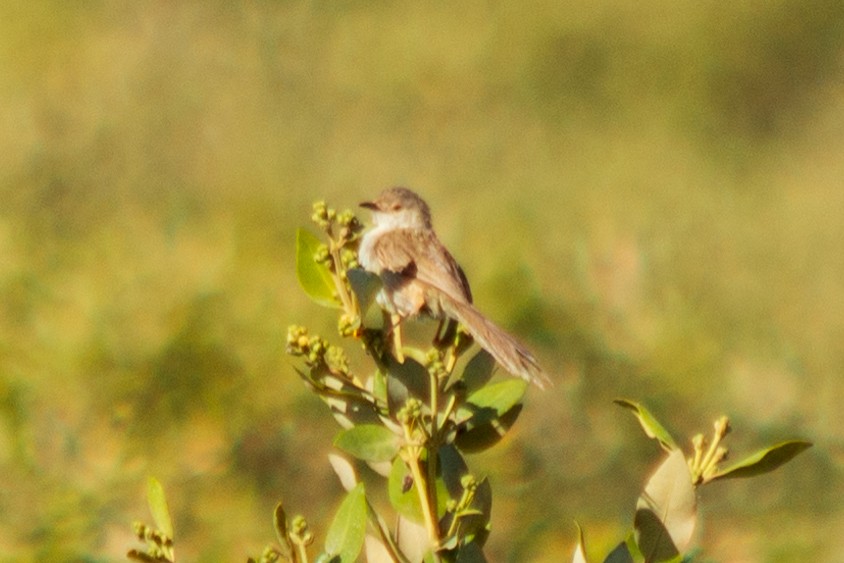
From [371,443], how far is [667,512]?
34 cm

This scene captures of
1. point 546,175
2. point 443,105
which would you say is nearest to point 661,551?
point 546,175

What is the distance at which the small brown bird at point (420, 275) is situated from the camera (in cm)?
248

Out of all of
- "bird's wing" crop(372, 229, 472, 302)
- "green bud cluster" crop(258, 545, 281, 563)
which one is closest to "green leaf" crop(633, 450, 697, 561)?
"green bud cluster" crop(258, 545, 281, 563)

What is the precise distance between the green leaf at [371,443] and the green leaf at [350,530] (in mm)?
44

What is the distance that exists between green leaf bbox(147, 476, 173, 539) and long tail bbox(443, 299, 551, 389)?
1.71 ft

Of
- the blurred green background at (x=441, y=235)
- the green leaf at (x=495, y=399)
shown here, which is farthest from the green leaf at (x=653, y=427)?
the blurred green background at (x=441, y=235)

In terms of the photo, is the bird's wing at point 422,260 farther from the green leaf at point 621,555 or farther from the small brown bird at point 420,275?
the green leaf at point 621,555

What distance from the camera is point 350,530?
5.73 feet

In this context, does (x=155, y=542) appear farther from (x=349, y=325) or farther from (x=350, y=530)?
(x=349, y=325)

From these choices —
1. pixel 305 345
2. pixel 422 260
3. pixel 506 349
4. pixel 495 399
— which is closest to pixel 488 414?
pixel 495 399

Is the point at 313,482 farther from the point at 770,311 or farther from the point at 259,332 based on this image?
the point at 770,311

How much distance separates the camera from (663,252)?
7121 mm

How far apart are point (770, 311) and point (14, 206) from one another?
3294 millimetres

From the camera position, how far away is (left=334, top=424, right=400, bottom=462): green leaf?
1.75 metres
